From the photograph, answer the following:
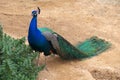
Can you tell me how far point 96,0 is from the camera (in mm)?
9953

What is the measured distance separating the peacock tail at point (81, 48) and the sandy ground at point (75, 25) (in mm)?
106

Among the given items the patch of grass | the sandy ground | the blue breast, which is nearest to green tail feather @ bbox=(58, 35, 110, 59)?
the sandy ground

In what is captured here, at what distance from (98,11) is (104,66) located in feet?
8.73

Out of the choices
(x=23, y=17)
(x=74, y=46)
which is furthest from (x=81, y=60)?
(x=23, y=17)

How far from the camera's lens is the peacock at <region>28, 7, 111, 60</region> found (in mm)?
6422

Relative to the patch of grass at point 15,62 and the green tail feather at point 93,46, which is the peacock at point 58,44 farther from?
the patch of grass at point 15,62

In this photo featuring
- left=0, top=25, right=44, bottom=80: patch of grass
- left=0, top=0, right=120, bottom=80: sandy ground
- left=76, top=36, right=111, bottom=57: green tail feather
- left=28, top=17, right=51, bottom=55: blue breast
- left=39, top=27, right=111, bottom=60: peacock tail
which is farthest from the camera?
left=76, top=36, right=111, bottom=57: green tail feather

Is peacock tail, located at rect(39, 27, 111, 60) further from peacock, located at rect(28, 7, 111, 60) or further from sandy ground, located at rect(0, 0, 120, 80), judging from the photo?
sandy ground, located at rect(0, 0, 120, 80)

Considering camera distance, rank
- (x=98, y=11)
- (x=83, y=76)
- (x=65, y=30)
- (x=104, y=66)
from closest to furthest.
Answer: (x=83, y=76), (x=104, y=66), (x=65, y=30), (x=98, y=11)

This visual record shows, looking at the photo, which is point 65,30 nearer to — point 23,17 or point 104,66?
point 23,17

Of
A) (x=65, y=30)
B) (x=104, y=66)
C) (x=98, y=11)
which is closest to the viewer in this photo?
(x=104, y=66)

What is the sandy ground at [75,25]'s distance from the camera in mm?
6762

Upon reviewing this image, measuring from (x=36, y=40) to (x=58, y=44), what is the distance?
0.48 metres

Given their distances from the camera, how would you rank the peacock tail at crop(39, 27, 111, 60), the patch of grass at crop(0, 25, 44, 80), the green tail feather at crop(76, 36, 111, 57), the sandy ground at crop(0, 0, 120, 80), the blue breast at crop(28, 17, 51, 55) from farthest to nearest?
the green tail feather at crop(76, 36, 111, 57) < the peacock tail at crop(39, 27, 111, 60) < the sandy ground at crop(0, 0, 120, 80) < the blue breast at crop(28, 17, 51, 55) < the patch of grass at crop(0, 25, 44, 80)
